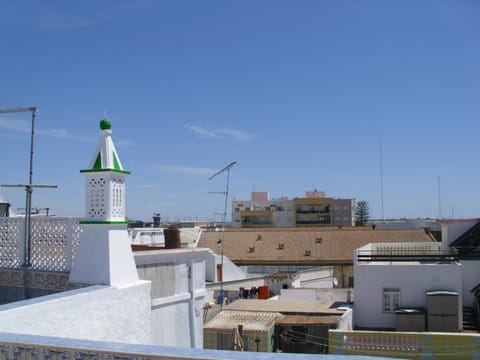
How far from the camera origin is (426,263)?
17188mm

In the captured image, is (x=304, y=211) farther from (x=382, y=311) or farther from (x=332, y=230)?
(x=382, y=311)

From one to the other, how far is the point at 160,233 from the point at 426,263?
1027 cm

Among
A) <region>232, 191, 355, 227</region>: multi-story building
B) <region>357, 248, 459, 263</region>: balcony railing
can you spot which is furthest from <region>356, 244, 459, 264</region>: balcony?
<region>232, 191, 355, 227</region>: multi-story building

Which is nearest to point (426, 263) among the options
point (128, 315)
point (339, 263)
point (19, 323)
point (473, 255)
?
point (473, 255)

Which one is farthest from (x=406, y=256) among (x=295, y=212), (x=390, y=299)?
(x=295, y=212)

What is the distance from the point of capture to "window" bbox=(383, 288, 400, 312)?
53.8 feet

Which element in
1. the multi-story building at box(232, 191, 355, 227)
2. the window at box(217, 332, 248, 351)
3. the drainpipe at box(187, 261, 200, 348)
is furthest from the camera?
the multi-story building at box(232, 191, 355, 227)

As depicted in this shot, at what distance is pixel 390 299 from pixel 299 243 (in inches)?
947

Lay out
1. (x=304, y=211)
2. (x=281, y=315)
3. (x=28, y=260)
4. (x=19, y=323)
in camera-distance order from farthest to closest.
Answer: (x=304, y=211) → (x=281, y=315) → (x=28, y=260) → (x=19, y=323)

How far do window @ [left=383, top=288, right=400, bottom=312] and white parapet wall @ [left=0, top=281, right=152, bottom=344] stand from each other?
35.9ft

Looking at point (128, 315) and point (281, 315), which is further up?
point (128, 315)

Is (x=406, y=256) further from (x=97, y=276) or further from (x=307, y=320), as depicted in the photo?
(x=97, y=276)

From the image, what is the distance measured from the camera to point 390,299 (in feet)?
53.9

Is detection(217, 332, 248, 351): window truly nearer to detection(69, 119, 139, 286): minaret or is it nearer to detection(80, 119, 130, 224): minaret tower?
detection(69, 119, 139, 286): minaret
